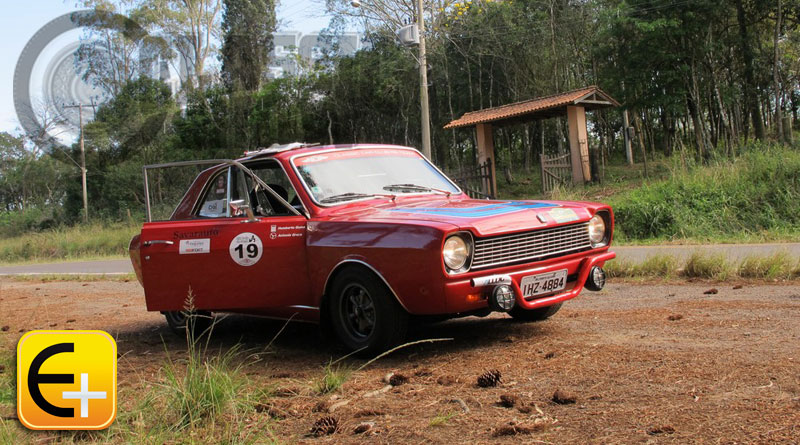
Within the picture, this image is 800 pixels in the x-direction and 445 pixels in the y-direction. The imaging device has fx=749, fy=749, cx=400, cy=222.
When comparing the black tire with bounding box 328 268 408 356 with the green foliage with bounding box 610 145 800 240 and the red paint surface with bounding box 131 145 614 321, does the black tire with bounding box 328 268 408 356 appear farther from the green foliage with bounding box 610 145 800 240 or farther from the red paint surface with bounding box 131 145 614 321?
the green foliage with bounding box 610 145 800 240

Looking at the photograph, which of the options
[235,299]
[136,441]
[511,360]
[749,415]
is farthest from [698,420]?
[235,299]

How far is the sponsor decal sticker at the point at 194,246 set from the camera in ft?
20.4

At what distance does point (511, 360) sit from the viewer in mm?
5004

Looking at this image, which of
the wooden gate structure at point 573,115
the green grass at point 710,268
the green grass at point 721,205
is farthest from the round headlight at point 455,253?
the wooden gate structure at point 573,115

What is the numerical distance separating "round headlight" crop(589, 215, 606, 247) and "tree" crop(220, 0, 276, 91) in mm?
43838

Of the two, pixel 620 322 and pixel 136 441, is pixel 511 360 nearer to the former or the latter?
pixel 620 322

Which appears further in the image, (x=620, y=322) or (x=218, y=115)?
(x=218, y=115)

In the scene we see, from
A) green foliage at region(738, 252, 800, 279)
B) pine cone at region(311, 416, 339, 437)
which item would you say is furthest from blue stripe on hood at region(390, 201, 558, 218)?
green foliage at region(738, 252, 800, 279)

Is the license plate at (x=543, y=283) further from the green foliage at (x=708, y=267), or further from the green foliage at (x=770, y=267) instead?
the green foliage at (x=770, y=267)

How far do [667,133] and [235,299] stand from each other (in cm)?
3021

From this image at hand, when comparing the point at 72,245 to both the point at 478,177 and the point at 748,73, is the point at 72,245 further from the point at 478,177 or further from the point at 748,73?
the point at 748,73

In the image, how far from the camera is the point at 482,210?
5512 millimetres

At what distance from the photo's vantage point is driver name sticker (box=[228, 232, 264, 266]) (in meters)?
5.94

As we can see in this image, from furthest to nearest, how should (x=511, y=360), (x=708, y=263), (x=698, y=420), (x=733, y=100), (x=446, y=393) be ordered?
(x=733, y=100), (x=708, y=263), (x=511, y=360), (x=446, y=393), (x=698, y=420)
